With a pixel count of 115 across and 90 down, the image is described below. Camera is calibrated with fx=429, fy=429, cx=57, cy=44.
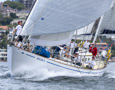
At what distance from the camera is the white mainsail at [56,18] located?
21078mm

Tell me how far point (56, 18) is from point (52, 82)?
10.9ft

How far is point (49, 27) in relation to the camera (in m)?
21.1

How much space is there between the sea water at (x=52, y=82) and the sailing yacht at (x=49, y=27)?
19.4 inches

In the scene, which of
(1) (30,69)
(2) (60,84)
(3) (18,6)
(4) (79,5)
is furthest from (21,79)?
(3) (18,6)

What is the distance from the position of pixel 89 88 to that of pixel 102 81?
292 cm

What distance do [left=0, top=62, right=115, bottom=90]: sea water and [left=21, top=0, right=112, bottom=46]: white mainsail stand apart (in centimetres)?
199

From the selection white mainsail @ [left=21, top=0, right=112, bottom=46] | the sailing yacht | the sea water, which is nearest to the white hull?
the sailing yacht

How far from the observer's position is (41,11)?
69.3ft

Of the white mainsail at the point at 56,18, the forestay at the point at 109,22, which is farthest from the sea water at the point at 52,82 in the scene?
the forestay at the point at 109,22

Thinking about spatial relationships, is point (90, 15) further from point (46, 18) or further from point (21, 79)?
point (21, 79)

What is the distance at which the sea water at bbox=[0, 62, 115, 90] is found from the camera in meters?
18.5

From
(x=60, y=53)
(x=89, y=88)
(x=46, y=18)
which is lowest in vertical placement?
(x=89, y=88)

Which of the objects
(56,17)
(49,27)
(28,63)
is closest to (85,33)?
(56,17)

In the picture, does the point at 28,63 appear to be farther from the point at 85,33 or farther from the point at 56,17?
the point at 85,33
